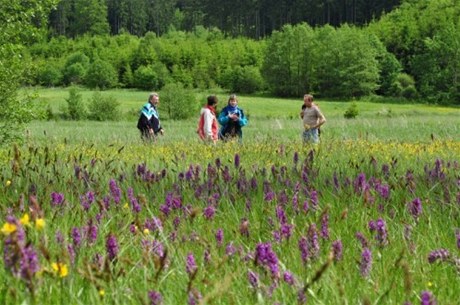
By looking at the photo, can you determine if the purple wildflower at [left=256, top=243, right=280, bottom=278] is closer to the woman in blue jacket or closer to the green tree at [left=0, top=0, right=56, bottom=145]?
the green tree at [left=0, top=0, right=56, bottom=145]

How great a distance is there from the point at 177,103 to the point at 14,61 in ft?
151

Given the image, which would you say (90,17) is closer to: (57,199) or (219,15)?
(219,15)

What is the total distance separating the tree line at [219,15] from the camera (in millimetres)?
153375

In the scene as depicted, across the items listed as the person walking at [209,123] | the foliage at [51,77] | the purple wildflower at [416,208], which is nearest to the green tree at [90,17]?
the foliage at [51,77]

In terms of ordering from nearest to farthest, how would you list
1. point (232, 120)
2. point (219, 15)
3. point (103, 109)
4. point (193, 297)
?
point (193, 297), point (232, 120), point (103, 109), point (219, 15)

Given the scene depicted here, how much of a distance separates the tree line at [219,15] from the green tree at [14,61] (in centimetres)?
14090

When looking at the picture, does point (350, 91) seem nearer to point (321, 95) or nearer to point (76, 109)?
point (321, 95)

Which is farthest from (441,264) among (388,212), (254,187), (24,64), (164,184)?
(24,64)

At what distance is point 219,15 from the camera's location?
590ft

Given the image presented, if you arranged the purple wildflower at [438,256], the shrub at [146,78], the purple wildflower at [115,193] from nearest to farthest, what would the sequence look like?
the purple wildflower at [438,256] < the purple wildflower at [115,193] < the shrub at [146,78]

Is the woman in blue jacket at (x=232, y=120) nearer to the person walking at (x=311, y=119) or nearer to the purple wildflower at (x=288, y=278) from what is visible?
the person walking at (x=311, y=119)

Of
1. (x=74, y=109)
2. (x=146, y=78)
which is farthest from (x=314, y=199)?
(x=146, y=78)

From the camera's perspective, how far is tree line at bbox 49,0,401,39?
153375 mm

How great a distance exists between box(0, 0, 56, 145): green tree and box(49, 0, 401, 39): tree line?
14090 cm
